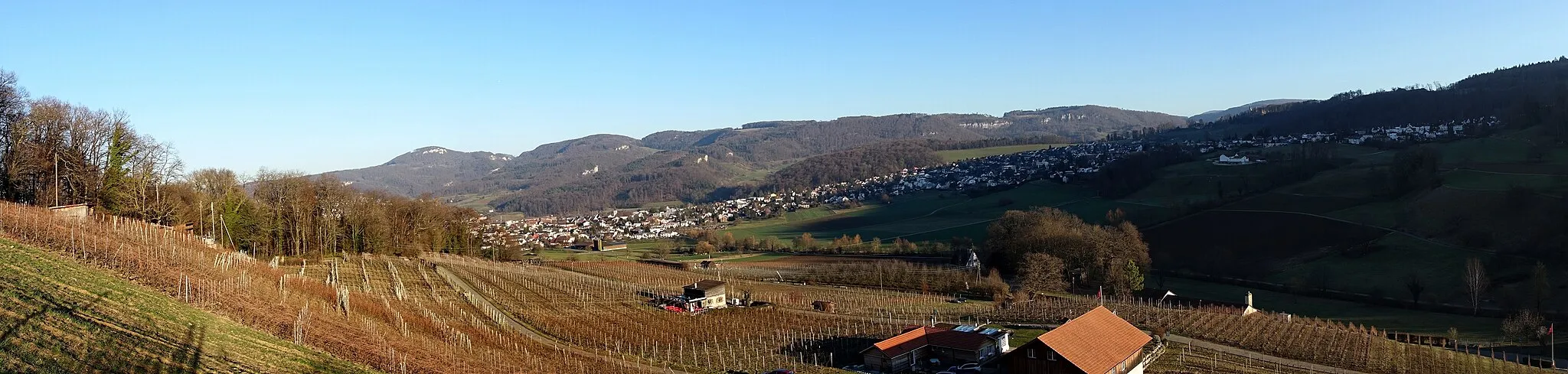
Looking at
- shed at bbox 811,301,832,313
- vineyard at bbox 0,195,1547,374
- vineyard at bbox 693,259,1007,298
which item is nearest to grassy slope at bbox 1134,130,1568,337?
vineyard at bbox 0,195,1547,374

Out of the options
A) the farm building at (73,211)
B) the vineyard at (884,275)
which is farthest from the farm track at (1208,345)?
the farm building at (73,211)

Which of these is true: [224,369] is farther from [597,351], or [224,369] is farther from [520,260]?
[520,260]

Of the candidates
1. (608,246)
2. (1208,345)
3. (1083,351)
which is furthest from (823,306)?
(608,246)

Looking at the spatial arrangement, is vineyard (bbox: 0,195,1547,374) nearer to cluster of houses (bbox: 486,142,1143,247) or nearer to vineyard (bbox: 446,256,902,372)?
vineyard (bbox: 446,256,902,372)

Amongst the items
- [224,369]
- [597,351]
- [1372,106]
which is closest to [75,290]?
[224,369]

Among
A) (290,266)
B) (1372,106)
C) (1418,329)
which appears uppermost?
(1372,106)

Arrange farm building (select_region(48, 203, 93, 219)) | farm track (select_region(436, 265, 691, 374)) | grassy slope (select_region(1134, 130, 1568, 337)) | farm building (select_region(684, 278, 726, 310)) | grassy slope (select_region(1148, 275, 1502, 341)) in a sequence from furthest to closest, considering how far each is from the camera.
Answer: grassy slope (select_region(1134, 130, 1568, 337))
farm building (select_region(684, 278, 726, 310))
grassy slope (select_region(1148, 275, 1502, 341))
farm building (select_region(48, 203, 93, 219))
farm track (select_region(436, 265, 691, 374))
